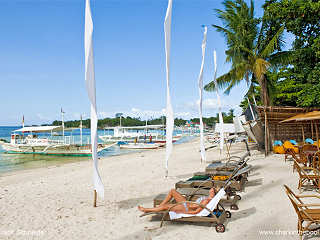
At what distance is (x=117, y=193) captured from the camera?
714 cm

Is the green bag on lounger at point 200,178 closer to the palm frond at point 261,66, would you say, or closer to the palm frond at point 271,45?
the palm frond at point 261,66

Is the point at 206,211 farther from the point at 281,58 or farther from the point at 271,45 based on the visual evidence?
the point at 281,58

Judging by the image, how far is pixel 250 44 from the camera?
1605 centimetres

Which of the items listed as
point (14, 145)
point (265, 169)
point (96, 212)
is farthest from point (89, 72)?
point (14, 145)

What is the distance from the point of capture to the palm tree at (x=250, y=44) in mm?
15570

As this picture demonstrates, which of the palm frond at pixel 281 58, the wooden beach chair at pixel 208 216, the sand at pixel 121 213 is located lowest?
the sand at pixel 121 213

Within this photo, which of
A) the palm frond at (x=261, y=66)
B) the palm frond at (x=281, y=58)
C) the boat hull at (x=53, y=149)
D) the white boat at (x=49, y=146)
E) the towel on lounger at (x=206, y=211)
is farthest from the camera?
the white boat at (x=49, y=146)

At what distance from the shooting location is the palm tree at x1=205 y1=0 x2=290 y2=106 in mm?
15570

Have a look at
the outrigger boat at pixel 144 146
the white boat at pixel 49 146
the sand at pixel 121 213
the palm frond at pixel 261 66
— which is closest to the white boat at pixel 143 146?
the outrigger boat at pixel 144 146

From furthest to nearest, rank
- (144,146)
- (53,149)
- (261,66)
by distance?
(144,146), (53,149), (261,66)

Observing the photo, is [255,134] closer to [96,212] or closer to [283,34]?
[283,34]

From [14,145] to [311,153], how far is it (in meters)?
32.9

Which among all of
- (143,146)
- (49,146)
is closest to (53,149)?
(49,146)

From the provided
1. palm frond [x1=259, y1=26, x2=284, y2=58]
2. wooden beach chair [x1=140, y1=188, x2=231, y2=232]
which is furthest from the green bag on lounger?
palm frond [x1=259, y1=26, x2=284, y2=58]
